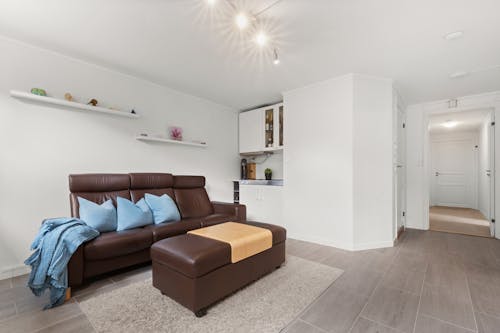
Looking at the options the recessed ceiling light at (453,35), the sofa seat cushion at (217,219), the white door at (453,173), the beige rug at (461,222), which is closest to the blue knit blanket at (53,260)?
the sofa seat cushion at (217,219)

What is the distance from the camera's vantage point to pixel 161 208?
2.89 metres

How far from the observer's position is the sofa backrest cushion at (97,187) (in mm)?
2551

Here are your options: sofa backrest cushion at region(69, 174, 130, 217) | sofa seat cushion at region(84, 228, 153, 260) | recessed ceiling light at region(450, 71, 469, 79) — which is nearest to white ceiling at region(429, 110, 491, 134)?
recessed ceiling light at region(450, 71, 469, 79)

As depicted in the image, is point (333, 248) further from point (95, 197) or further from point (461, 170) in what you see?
point (461, 170)

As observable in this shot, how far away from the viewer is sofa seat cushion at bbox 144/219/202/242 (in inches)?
97.6

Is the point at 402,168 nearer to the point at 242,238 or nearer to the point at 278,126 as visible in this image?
the point at 278,126

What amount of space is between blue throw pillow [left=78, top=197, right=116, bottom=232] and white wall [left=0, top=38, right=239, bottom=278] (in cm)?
49

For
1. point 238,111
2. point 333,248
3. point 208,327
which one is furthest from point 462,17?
point 238,111

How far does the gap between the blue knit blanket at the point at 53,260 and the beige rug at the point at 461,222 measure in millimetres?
5553

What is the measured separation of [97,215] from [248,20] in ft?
7.88

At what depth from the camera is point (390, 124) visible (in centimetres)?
329

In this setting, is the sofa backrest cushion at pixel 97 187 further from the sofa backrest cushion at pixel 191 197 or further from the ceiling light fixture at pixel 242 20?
the ceiling light fixture at pixel 242 20

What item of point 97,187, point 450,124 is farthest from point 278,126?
point 450,124

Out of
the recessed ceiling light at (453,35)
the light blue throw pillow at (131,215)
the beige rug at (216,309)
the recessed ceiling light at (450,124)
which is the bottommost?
the beige rug at (216,309)
